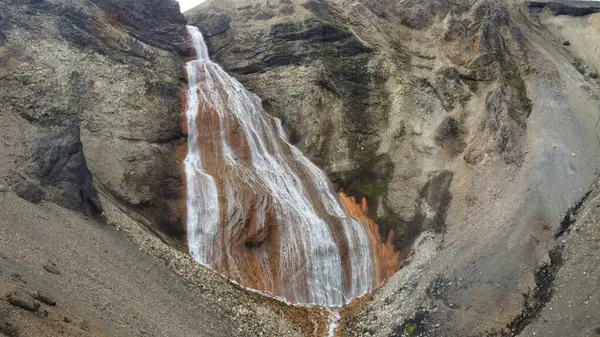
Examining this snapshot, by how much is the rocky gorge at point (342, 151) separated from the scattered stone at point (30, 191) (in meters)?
0.06

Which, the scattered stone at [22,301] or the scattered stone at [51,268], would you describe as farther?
the scattered stone at [51,268]

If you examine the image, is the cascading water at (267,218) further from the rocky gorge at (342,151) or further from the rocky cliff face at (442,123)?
the rocky cliff face at (442,123)

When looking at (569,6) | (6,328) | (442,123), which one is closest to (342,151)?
(442,123)

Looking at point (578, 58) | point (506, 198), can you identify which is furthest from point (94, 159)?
point (578, 58)

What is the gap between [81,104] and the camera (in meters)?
32.4

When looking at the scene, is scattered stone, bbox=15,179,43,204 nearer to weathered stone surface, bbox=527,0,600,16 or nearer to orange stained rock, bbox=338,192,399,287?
orange stained rock, bbox=338,192,399,287

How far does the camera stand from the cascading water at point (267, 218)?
1085 inches

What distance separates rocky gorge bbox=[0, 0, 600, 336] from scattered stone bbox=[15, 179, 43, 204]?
0.21ft

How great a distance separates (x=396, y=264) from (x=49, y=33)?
2878 centimetres

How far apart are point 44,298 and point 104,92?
22.0 m

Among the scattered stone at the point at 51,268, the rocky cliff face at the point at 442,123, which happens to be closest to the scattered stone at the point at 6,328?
the scattered stone at the point at 51,268

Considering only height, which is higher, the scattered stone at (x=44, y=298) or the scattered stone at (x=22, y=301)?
the scattered stone at (x=22, y=301)

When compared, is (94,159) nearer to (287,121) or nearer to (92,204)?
(92,204)

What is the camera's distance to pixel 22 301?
1329 cm
